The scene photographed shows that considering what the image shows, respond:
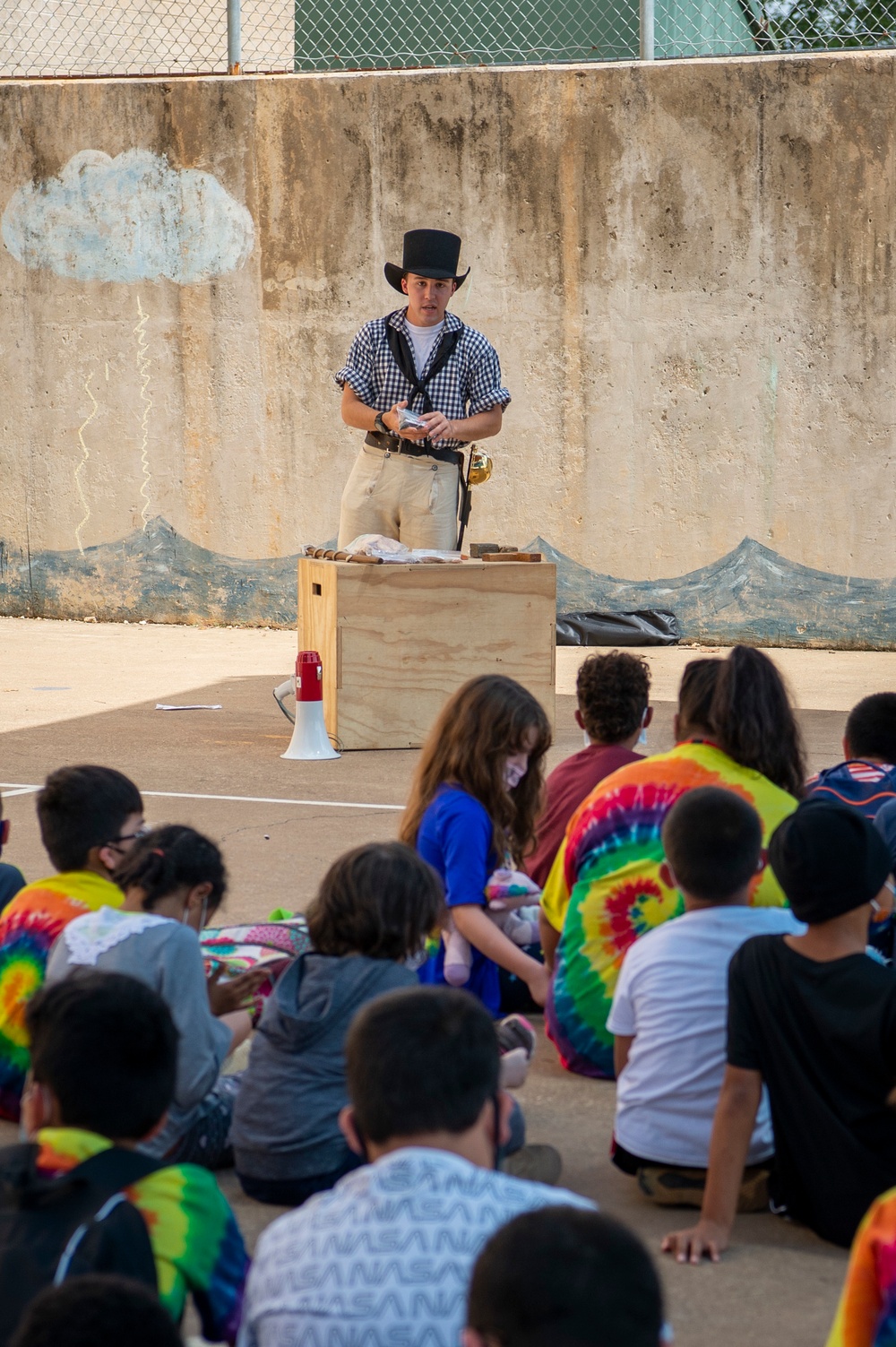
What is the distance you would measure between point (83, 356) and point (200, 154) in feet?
5.85

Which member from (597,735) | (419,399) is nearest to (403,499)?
(419,399)

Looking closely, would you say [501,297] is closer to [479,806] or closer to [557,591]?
[557,591]

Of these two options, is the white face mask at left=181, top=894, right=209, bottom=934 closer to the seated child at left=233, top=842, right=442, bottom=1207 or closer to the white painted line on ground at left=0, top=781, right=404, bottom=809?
the seated child at left=233, top=842, right=442, bottom=1207

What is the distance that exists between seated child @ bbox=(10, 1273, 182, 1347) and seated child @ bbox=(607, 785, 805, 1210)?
5.72 feet

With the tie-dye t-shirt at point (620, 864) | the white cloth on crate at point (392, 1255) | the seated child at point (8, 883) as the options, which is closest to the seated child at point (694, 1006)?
the tie-dye t-shirt at point (620, 864)

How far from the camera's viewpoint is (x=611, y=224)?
10820 millimetres

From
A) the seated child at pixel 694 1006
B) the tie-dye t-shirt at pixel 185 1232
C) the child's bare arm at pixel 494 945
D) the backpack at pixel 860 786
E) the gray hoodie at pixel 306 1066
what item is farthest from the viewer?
the backpack at pixel 860 786

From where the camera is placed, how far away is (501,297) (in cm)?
1112

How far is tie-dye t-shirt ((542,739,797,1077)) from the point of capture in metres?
3.54

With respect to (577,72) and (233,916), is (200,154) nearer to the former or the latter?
(577,72)

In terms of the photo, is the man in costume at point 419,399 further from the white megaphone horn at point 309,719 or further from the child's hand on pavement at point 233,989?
the child's hand on pavement at point 233,989

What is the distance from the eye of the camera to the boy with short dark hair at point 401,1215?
1.67 metres

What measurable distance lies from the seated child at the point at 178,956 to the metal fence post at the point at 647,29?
927cm

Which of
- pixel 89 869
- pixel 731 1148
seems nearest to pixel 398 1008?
pixel 731 1148
